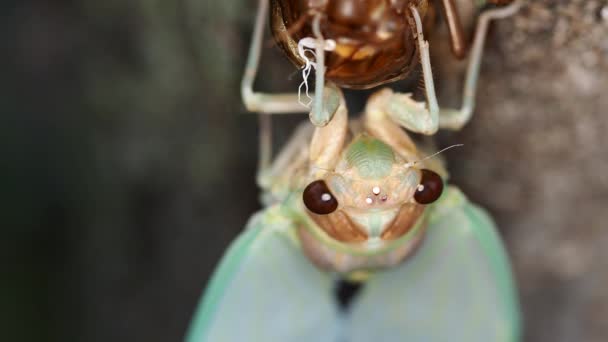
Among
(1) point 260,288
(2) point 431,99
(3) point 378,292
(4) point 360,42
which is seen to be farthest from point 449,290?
(4) point 360,42

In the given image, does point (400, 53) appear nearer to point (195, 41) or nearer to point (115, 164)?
point (195, 41)

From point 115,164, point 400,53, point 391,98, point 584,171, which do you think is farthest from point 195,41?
point 584,171

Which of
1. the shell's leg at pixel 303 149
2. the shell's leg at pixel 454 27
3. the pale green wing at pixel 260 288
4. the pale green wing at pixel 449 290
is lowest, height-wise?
the pale green wing at pixel 449 290

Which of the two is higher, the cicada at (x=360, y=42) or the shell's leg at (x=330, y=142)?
the cicada at (x=360, y=42)

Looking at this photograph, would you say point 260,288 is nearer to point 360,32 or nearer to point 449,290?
point 449,290

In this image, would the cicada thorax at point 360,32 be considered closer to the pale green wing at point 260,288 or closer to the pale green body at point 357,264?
the pale green body at point 357,264

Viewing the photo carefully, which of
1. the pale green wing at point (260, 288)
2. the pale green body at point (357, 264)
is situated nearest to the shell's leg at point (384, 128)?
the pale green body at point (357, 264)
